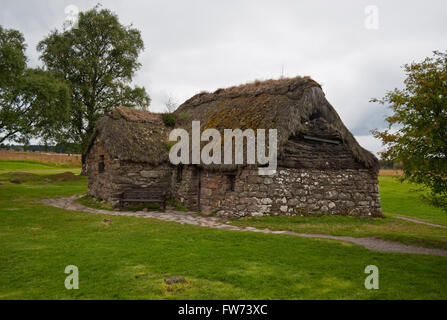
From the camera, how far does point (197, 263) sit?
296 inches

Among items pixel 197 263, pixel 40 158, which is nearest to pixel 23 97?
pixel 197 263

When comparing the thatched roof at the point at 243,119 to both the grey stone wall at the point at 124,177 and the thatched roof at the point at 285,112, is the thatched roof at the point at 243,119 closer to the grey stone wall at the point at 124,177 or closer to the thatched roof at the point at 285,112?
the thatched roof at the point at 285,112

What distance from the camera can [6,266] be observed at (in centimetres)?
730

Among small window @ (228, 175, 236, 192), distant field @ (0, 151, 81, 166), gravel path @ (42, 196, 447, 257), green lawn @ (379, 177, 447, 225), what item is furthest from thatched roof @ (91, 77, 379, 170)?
distant field @ (0, 151, 81, 166)

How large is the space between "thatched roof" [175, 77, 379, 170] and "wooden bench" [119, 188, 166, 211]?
430cm

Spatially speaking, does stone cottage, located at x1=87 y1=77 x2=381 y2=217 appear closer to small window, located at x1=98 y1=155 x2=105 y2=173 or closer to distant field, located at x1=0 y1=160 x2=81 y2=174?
small window, located at x1=98 y1=155 x2=105 y2=173

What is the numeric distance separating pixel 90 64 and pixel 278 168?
76.8ft

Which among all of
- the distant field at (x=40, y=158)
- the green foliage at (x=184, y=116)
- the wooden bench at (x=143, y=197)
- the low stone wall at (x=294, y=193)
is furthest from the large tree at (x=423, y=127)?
the distant field at (x=40, y=158)

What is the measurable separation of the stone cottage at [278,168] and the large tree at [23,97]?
644cm

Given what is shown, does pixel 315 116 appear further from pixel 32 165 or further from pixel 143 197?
pixel 32 165

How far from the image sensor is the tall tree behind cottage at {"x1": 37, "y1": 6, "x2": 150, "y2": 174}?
3067 cm

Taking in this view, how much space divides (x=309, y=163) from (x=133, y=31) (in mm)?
25998

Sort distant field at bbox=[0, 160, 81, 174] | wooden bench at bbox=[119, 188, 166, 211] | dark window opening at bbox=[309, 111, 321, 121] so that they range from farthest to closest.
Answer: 1. distant field at bbox=[0, 160, 81, 174]
2. wooden bench at bbox=[119, 188, 166, 211]
3. dark window opening at bbox=[309, 111, 321, 121]

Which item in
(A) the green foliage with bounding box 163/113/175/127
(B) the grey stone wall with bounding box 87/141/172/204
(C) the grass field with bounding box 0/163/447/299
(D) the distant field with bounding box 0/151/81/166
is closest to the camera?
(C) the grass field with bounding box 0/163/447/299
